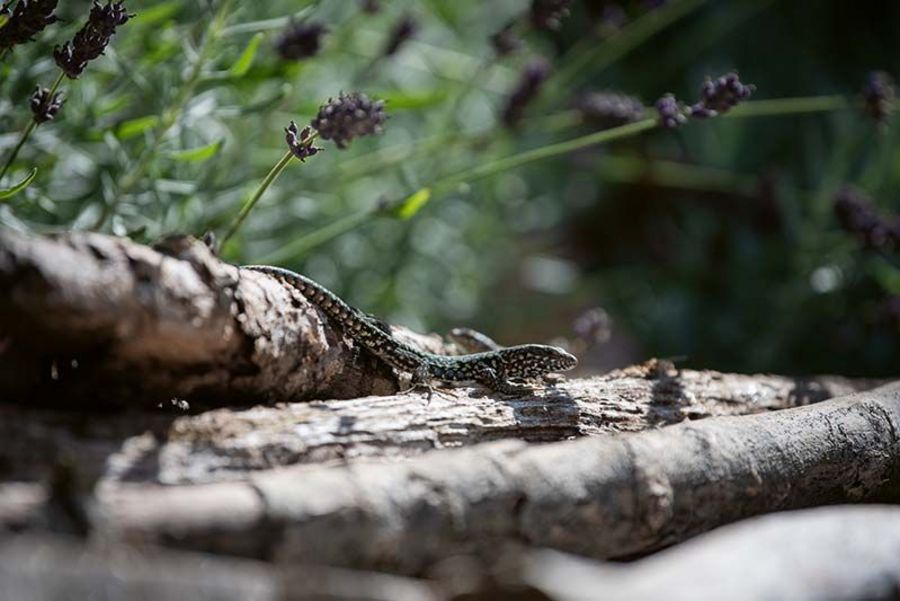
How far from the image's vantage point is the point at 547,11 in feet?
8.62

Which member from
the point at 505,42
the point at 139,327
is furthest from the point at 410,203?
the point at 139,327

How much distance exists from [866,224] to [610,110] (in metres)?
0.93

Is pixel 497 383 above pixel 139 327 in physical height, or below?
above

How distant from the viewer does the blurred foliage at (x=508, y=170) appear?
101 inches

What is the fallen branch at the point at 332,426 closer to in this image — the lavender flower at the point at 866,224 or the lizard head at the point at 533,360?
the lizard head at the point at 533,360

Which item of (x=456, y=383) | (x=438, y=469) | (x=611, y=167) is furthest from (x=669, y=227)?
(x=438, y=469)

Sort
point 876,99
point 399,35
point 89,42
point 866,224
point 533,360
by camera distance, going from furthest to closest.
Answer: point 866,224
point 399,35
point 876,99
point 533,360
point 89,42

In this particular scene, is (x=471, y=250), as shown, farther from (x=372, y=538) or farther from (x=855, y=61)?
(x=372, y=538)

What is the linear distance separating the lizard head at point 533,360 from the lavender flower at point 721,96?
66cm

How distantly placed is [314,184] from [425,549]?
1.79m

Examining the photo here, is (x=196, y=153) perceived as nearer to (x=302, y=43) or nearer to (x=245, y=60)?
(x=245, y=60)

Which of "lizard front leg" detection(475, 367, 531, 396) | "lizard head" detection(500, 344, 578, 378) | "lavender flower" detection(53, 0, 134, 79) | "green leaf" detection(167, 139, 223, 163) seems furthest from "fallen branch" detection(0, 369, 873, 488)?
"green leaf" detection(167, 139, 223, 163)

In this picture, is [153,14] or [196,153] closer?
[196,153]

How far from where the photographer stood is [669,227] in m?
5.28
